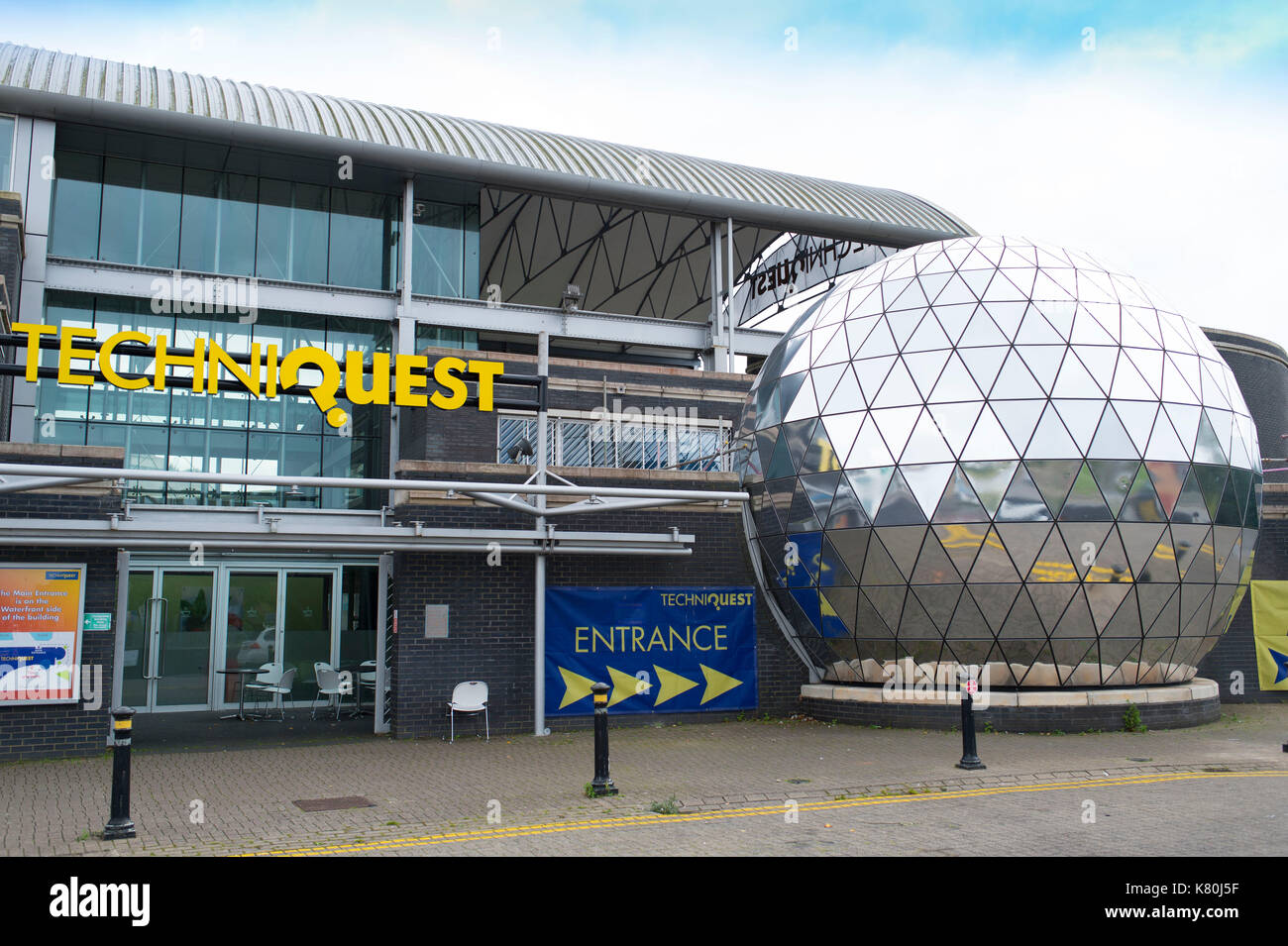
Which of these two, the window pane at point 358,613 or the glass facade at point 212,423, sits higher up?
the glass facade at point 212,423

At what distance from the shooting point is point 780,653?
17969 mm

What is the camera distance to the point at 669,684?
678 inches

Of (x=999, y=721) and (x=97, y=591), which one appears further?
(x=999, y=721)

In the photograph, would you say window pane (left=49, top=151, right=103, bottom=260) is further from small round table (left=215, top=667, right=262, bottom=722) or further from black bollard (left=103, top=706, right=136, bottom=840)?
black bollard (left=103, top=706, right=136, bottom=840)

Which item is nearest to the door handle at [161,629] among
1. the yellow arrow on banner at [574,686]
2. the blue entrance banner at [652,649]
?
the blue entrance banner at [652,649]

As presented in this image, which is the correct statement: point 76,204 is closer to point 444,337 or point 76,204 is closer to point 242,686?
point 444,337

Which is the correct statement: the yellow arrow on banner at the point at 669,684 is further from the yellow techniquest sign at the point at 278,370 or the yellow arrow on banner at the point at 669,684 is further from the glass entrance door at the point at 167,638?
the glass entrance door at the point at 167,638

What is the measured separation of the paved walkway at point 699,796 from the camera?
27.6ft

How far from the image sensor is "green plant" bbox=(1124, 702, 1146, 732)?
50.7 ft

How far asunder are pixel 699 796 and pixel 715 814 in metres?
0.86

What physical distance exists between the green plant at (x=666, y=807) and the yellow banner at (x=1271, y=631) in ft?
50.4

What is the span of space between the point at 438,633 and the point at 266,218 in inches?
478
